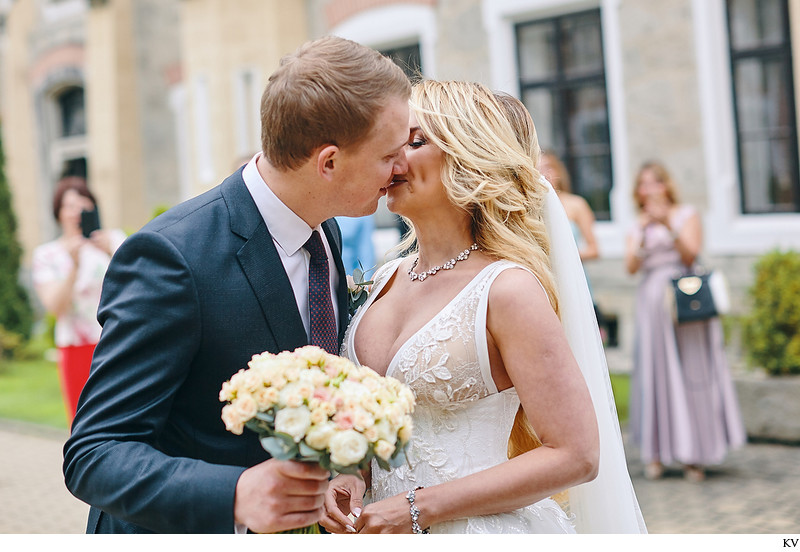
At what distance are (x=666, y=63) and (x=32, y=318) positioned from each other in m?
10.3

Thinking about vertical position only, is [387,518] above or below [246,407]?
below

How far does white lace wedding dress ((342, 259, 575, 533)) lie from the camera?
2.33 meters

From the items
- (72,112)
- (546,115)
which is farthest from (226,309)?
(72,112)

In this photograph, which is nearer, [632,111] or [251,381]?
[251,381]

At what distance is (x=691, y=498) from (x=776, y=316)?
1.60 metres

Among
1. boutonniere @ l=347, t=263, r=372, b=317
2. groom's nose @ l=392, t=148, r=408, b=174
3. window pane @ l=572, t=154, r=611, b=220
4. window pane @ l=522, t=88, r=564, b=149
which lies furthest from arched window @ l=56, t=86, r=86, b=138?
groom's nose @ l=392, t=148, r=408, b=174

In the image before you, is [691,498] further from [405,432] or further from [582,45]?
[582,45]

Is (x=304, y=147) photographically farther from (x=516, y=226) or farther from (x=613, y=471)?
(x=613, y=471)

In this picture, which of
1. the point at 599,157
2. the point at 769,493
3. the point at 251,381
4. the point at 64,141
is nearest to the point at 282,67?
the point at 251,381

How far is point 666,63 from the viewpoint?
8.31 m

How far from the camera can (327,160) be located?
6.84 feet

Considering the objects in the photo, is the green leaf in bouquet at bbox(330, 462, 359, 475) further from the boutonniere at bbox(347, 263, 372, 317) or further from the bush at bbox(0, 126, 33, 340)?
the bush at bbox(0, 126, 33, 340)

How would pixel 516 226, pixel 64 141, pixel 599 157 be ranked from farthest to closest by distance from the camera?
pixel 64 141 < pixel 599 157 < pixel 516 226

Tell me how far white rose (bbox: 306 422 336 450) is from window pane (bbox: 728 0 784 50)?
740 cm
